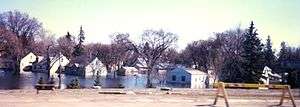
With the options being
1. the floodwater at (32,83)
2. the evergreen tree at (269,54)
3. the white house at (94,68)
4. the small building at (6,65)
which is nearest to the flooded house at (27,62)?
the small building at (6,65)

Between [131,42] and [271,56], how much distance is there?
29.2 m

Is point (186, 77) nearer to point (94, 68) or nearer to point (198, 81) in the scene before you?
point (198, 81)

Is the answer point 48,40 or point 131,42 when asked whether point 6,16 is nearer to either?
point 48,40

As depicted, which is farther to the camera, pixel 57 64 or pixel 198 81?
pixel 57 64

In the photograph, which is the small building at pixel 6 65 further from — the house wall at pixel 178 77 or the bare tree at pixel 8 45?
the house wall at pixel 178 77

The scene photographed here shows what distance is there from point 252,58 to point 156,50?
2329 cm

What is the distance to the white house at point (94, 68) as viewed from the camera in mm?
87875

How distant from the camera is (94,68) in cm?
8769

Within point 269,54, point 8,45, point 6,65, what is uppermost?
point 8,45

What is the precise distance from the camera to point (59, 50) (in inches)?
3177

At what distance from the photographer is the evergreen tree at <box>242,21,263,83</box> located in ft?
180

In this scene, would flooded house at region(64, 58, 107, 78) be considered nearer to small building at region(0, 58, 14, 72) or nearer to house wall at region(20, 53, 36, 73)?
house wall at region(20, 53, 36, 73)

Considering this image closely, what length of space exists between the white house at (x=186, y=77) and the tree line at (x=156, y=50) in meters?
2.97

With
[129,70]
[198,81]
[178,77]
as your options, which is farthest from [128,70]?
[198,81]
